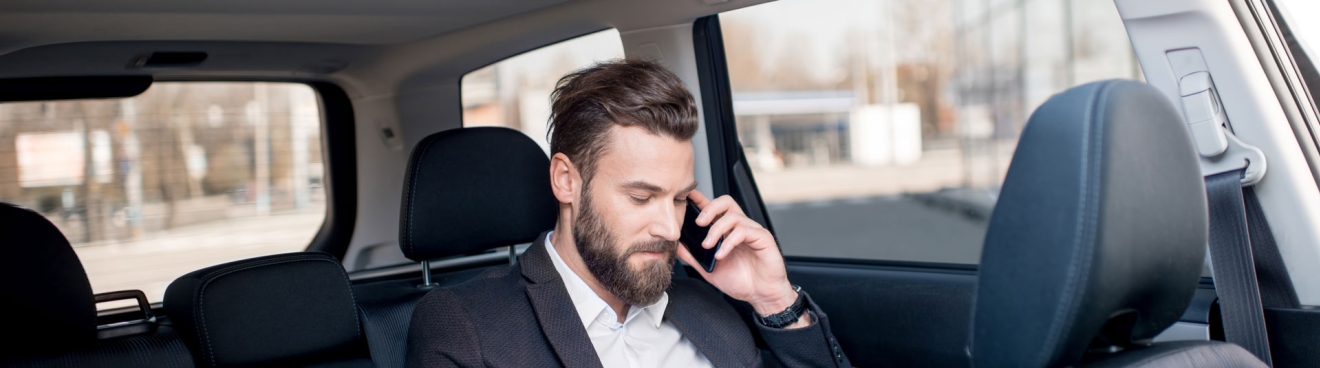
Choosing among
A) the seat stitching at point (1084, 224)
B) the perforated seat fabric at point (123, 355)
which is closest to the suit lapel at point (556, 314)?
the perforated seat fabric at point (123, 355)

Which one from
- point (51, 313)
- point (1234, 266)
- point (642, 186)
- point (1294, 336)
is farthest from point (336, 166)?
point (1294, 336)

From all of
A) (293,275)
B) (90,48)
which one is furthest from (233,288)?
(90,48)

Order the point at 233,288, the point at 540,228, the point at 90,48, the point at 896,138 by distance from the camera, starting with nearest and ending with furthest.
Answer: the point at 233,288
the point at 540,228
the point at 90,48
the point at 896,138

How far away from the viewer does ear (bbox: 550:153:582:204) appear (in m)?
1.93

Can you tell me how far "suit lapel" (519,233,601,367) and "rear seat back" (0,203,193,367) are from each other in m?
0.86

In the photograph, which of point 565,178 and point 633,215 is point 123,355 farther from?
point 633,215

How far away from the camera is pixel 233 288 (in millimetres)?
2020

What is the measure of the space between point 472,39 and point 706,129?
862 millimetres

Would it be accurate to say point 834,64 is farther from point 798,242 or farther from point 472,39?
point 472,39

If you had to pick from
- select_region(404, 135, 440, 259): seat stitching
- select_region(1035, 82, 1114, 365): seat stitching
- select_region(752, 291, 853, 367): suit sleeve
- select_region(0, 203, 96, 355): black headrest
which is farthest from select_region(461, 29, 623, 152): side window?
select_region(1035, 82, 1114, 365): seat stitching

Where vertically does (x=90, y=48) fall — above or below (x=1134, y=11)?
above

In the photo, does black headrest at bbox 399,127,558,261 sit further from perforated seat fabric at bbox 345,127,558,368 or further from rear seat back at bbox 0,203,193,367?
rear seat back at bbox 0,203,193,367

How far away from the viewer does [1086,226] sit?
3.12 feet

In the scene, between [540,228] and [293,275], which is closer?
[293,275]
